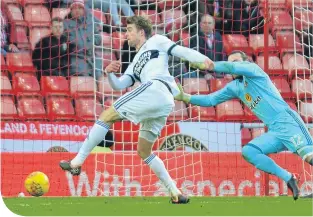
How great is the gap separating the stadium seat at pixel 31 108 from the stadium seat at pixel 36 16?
160 centimetres

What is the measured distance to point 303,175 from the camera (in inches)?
540

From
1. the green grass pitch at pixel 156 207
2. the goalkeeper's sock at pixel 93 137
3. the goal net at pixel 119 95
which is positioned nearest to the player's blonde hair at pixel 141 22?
the goalkeeper's sock at pixel 93 137

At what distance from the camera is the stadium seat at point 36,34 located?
16125mm

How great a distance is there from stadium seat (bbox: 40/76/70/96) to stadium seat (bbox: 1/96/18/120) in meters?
0.57

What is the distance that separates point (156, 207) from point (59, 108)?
213 inches

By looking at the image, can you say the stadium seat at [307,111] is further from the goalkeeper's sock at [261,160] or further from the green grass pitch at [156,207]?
the goalkeeper's sock at [261,160]

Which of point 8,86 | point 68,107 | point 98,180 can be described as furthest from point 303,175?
point 8,86

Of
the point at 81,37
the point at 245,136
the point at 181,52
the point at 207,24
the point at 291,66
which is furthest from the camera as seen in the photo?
the point at 291,66

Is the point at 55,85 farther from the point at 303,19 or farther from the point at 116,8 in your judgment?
the point at 303,19

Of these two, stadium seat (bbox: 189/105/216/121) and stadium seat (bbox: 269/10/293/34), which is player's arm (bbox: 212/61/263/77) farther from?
stadium seat (bbox: 269/10/293/34)

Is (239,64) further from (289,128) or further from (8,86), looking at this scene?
(8,86)

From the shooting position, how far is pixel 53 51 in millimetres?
15805

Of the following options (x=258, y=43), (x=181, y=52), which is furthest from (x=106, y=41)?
(x=181, y=52)

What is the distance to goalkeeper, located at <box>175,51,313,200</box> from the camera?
35.7 ft
